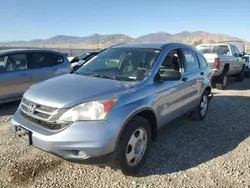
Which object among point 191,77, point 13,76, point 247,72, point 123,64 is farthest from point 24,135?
point 247,72

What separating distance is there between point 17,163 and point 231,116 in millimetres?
4861

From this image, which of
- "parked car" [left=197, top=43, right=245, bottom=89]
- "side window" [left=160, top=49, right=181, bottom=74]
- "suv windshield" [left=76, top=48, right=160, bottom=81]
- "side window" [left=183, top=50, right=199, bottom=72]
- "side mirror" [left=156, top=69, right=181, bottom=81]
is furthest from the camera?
"parked car" [left=197, top=43, right=245, bottom=89]

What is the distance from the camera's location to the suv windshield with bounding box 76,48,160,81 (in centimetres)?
369

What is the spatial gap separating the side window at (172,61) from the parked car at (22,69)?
415 centimetres

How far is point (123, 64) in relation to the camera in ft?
13.2

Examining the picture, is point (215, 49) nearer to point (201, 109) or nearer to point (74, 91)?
point (201, 109)

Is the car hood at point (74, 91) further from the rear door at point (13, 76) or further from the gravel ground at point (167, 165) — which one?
the rear door at point (13, 76)

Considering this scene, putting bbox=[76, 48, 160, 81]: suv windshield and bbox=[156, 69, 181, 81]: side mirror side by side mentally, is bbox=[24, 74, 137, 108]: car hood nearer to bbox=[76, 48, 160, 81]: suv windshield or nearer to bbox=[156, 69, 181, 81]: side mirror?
bbox=[76, 48, 160, 81]: suv windshield

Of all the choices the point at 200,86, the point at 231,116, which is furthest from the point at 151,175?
the point at 231,116

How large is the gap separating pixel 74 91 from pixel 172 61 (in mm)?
2000

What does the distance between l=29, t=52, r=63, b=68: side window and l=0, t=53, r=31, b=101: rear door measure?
0.21 m

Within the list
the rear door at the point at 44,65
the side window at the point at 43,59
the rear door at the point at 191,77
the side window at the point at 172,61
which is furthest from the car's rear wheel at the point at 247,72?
the side window at the point at 172,61

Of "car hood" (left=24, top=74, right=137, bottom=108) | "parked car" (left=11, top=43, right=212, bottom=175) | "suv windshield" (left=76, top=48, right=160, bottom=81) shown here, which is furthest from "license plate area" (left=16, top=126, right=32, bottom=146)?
"suv windshield" (left=76, top=48, right=160, bottom=81)

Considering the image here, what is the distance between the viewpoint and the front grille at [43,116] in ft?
9.25
